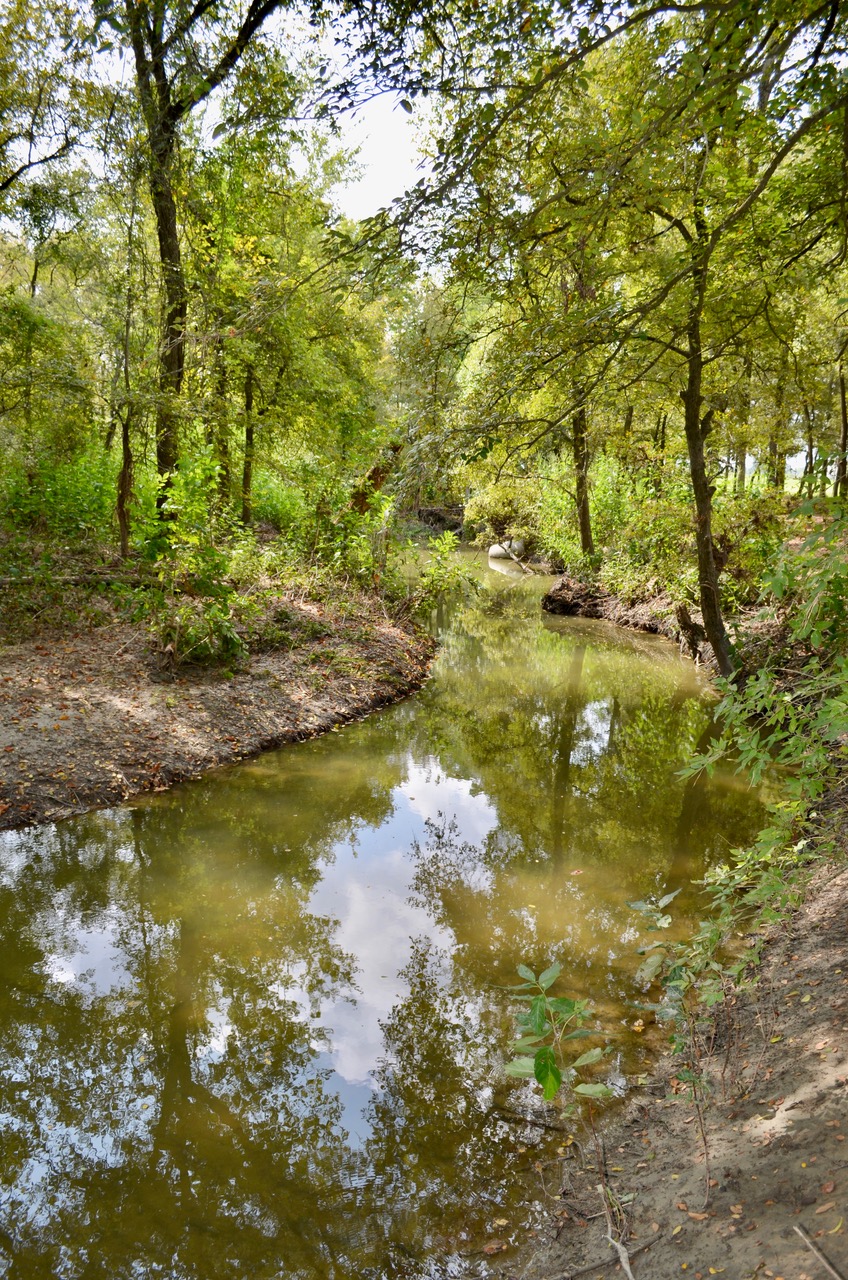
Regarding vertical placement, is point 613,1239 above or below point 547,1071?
below

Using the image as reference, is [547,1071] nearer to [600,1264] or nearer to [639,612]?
[600,1264]

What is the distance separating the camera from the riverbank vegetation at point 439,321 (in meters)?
3.81

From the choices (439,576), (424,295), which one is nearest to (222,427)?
(439,576)

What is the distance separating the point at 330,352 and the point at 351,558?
5.59 meters

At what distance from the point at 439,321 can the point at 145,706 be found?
5380mm

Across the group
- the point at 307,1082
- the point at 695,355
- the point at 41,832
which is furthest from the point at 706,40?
the point at 41,832

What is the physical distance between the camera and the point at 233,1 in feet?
21.4

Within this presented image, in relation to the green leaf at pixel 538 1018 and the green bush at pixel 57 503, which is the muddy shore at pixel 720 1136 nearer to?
the green leaf at pixel 538 1018

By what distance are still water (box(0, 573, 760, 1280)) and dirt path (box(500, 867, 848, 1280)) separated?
32 cm

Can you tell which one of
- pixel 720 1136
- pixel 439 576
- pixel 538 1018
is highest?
pixel 439 576

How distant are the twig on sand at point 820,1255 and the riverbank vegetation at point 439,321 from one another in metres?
1.46

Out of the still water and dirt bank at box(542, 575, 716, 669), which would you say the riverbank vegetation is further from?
the still water

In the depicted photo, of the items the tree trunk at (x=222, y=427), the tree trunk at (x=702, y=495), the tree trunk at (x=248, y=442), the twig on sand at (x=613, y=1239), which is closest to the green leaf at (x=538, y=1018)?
the twig on sand at (x=613, y=1239)

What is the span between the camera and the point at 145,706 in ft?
27.5
